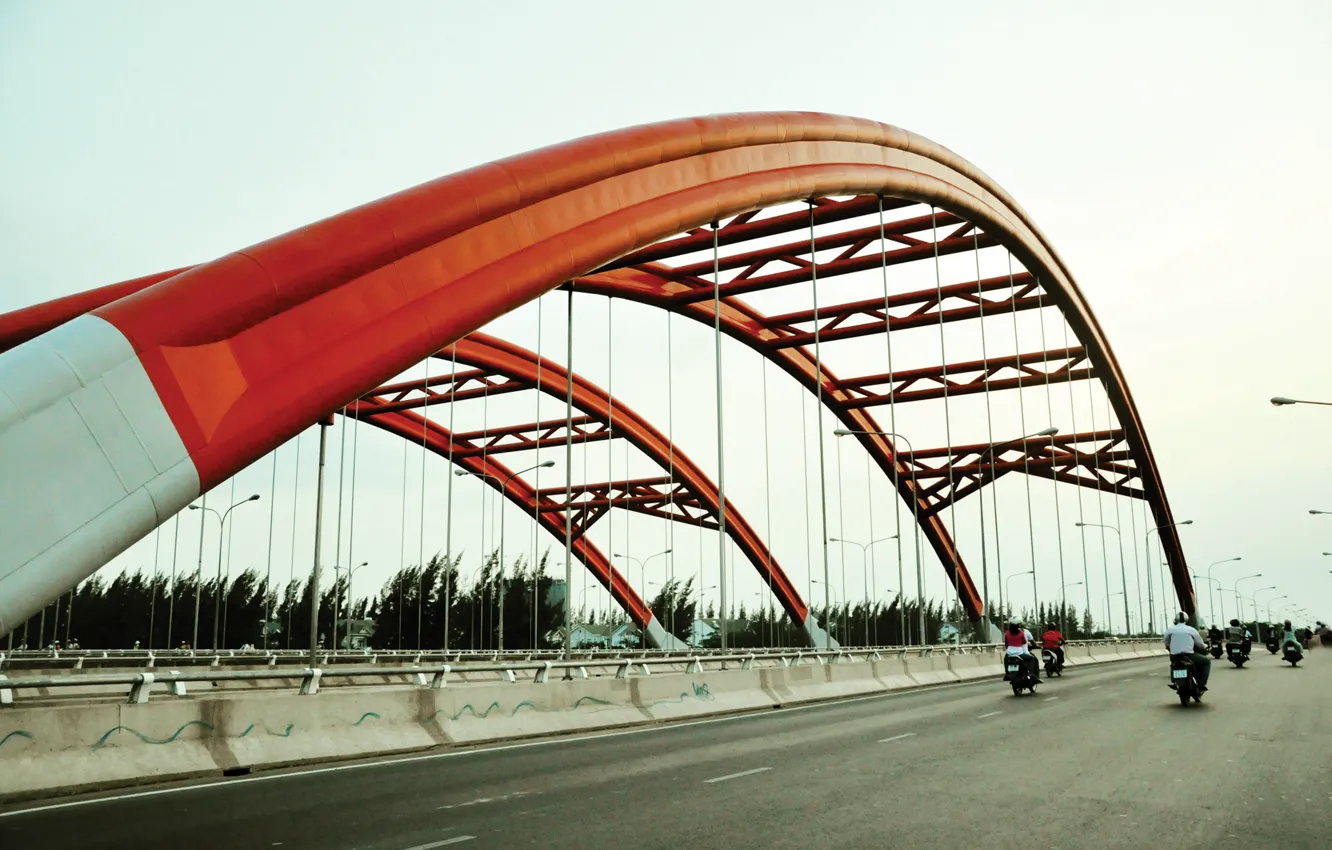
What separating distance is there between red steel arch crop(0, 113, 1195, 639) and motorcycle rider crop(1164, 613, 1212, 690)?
1121 cm

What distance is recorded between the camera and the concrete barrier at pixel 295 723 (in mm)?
9391

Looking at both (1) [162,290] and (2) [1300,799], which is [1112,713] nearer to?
(2) [1300,799]

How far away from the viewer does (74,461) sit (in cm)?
802

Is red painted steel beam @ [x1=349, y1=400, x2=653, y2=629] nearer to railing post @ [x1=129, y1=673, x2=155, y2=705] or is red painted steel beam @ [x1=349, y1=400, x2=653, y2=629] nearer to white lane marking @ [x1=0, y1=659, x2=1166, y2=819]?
white lane marking @ [x1=0, y1=659, x2=1166, y2=819]

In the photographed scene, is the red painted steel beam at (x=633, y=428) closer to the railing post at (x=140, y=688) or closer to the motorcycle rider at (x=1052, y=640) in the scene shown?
the motorcycle rider at (x=1052, y=640)

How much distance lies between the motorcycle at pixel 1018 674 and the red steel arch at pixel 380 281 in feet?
35.6

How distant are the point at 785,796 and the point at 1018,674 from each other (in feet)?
49.0

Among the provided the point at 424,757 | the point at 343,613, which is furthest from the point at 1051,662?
the point at 343,613

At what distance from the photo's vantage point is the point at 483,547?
164 ft

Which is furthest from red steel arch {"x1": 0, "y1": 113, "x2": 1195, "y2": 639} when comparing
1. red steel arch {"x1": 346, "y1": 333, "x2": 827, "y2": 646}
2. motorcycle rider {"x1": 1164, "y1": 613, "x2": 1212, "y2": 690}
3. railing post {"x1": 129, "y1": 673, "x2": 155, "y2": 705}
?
red steel arch {"x1": 346, "y1": 333, "x2": 827, "y2": 646}

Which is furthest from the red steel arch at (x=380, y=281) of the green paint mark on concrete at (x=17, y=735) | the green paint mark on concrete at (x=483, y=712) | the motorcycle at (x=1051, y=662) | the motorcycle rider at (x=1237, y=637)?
the motorcycle rider at (x=1237, y=637)

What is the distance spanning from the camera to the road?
6.95m

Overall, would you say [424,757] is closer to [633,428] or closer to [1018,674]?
[1018,674]

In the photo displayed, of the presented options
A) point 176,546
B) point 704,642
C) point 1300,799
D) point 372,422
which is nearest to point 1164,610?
point 704,642
